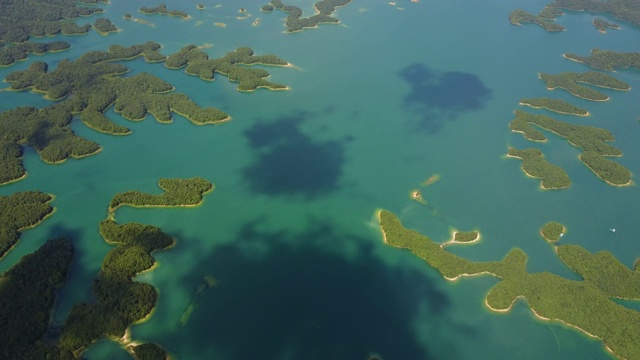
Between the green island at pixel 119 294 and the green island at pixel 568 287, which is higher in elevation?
the green island at pixel 119 294

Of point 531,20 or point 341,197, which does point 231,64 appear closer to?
point 341,197

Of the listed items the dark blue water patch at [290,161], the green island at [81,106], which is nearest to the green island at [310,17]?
the green island at [81,106]

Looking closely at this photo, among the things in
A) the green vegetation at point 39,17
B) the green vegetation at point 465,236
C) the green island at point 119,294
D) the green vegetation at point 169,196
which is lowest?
the green vegetation at point 465,236

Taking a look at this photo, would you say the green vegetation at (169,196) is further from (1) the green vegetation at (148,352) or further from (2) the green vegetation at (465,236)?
(2) the green vegetation at (465,236)

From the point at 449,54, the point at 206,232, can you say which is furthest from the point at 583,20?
the point at 206,232

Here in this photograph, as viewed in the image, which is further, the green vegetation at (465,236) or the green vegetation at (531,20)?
the green vegetation at (531,20)

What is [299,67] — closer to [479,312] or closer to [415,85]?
[415,85]

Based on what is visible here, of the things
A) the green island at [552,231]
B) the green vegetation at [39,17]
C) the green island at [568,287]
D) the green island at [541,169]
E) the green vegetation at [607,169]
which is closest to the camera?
the green island at [568,287]
